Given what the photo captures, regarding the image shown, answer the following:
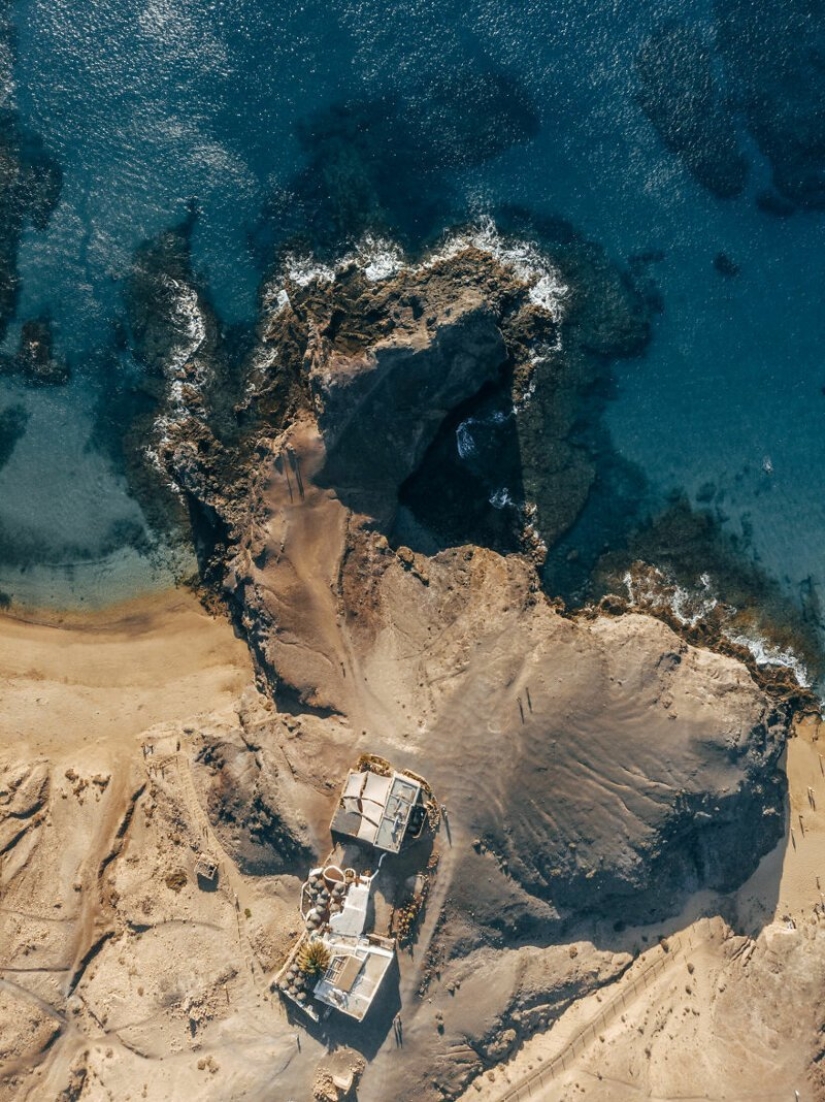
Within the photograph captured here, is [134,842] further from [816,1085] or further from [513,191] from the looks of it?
[513,191]

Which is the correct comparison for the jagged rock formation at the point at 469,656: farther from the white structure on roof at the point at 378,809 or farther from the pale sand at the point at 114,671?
the pale sand at the point at 114,671

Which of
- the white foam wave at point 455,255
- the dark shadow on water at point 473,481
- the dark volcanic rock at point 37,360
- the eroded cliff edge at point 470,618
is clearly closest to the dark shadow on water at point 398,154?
the white foam wave at point 455,255

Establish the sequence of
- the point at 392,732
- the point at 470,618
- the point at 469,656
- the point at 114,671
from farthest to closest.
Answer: the point at 114,671
the point at 470,618
the point at 469,656
the point at 392,732

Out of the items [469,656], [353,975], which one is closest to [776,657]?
[469,656]

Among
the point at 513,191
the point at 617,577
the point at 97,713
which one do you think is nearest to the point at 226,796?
the point at 97,713

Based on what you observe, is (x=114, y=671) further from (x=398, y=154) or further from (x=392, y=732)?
(x=398, y=154)

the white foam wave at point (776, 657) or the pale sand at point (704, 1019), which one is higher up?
the white foam wave at point (776, 657)
